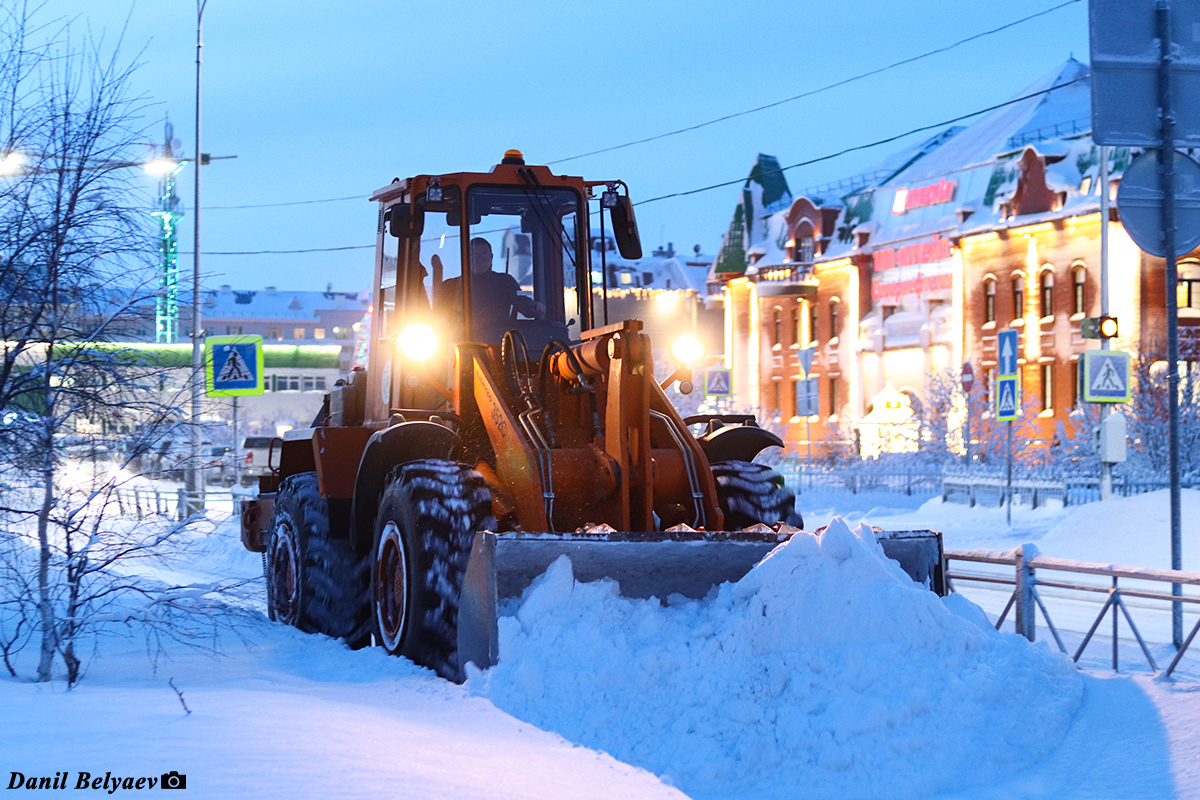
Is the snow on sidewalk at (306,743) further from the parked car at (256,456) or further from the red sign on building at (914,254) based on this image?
the red sign on building at (914,254)

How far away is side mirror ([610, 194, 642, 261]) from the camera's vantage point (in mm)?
9492

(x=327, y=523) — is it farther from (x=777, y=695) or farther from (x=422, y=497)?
(x=777, y=695)

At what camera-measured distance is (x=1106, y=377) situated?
1686 centimetres

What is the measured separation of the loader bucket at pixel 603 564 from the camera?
7.21m

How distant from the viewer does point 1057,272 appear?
43188mm

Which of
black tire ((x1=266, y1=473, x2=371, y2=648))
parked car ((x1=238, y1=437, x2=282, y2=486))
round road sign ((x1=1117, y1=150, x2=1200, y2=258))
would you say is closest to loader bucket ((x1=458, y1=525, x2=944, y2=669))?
black tire ((x1=266, y1=473, x2=371, y2=648))

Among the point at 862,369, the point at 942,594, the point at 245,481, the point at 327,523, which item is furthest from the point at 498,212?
the point at 862,369

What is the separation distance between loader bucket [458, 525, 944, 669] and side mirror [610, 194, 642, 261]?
259cm

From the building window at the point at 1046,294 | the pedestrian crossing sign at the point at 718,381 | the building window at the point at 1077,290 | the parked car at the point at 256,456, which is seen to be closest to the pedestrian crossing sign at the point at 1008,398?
the pedestrian crossing sign at the point at 718,381

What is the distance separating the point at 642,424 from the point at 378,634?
2.19m

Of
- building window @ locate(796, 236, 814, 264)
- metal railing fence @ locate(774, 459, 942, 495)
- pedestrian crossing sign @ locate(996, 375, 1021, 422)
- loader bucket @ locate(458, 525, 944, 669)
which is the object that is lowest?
metal railing fence @ locate(774, 459, 942, 495)

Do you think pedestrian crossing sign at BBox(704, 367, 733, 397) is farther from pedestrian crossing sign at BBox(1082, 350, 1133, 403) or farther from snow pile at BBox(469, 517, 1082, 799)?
snow pile at BBox(469, 517, 1082, 799)

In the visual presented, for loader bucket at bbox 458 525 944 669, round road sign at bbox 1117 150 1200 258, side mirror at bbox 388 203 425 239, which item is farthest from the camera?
side mirror at bbox 388 203 425 239

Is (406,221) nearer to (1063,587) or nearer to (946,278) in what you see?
(1063,587)
